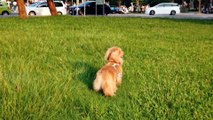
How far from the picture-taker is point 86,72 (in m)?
7.89

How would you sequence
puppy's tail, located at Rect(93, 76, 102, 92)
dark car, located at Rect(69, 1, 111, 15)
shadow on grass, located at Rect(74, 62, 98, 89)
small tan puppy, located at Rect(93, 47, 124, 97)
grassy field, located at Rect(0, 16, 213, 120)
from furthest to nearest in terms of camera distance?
dark car, located at Rect(69, 1, 111, 15), shadow on grass, located at Rect(74, 62, 98, 89), puppy's tail, located at Rect(93, 76, 102, 92), small tan puppy, located at Rect(93, 47, 124, 97), grassy field, located at Rect(0, 16, 213, 120)

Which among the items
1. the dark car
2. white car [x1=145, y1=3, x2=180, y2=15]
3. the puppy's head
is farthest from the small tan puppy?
white car [x1=145, y1=3, x2=180, y2=15]

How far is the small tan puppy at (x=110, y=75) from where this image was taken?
625 cm

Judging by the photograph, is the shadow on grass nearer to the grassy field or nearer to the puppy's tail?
the grassy field

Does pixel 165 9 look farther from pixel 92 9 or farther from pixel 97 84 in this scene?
pixel 97 84

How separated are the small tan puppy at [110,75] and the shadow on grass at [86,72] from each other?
53 centimetres

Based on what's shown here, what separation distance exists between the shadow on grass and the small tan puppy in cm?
53

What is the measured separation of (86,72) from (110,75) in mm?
1676

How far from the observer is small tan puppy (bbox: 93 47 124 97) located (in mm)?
6246

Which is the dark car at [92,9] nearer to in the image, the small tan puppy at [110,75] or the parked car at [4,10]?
the parked car at [4,10]

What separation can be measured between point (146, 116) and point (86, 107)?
0.78 meters

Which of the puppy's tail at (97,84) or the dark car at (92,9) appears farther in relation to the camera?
the dark car at (92,9)

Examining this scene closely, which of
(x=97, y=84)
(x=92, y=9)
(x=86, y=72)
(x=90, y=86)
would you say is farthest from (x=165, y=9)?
(x=97, y=84)

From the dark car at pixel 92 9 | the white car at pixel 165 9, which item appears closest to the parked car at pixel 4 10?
the dark car at pixel 92 9
